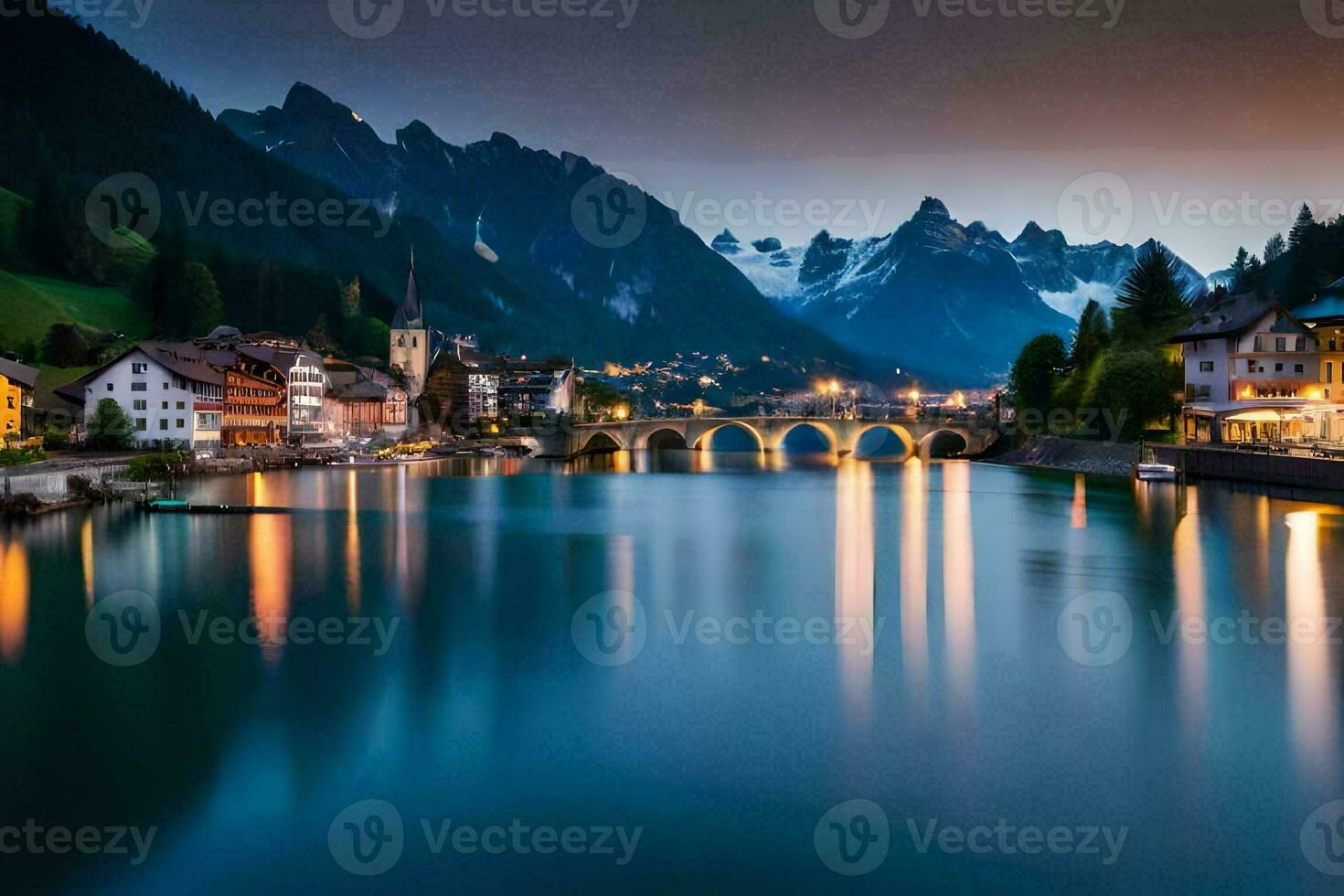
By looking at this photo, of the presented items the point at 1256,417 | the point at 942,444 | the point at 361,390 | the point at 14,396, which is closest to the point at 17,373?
the point at 14,396

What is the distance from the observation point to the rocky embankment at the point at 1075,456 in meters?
79.7

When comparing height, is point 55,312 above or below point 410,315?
below

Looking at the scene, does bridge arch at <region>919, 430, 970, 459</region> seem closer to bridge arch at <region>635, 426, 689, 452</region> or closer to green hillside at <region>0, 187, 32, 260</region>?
bridge arch at <region>635, 426, 689, 452</region>

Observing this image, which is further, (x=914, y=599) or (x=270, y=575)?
(x=270, y=575)

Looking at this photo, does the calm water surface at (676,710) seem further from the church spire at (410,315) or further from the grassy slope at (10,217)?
the church spire at (410,315)

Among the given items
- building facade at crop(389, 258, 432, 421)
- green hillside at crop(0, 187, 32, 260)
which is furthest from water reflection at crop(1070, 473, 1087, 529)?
green hillside at crop(0, 187, 32, 260)

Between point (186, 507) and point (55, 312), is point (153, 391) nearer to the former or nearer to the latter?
point (55, 312)

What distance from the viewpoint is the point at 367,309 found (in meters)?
163

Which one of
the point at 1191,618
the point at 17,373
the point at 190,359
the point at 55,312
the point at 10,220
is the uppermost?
the point at 10,220

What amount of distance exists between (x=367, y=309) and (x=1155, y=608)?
14699cm

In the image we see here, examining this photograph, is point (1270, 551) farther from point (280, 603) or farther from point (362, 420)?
point (362, 420)

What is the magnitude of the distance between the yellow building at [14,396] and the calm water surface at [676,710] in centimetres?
2196

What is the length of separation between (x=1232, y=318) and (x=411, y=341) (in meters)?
95.8

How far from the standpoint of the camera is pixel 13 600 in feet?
99.9
